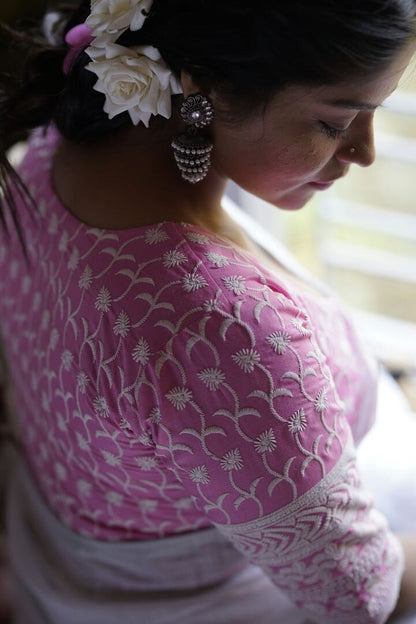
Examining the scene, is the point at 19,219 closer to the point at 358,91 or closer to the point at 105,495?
the point at 105,495

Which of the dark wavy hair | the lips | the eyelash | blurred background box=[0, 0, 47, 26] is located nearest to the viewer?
the dark wavy hair

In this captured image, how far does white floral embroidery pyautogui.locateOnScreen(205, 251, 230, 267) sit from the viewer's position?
28.6 inches

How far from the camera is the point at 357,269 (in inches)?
67.7

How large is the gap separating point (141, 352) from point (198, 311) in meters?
→ 0.07

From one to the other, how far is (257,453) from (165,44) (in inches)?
15.9

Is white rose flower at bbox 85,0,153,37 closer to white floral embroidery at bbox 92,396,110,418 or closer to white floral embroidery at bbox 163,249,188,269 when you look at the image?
white floral embroidery at bbox 163,249,188,269

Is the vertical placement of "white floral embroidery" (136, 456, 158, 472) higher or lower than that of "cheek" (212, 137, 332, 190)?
lower

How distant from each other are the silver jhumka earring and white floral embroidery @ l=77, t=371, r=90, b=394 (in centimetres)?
23

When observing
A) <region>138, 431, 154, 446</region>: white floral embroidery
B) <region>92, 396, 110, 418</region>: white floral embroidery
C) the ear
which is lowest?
<region>138, 431, 154, 446</region>: white floral embroidery

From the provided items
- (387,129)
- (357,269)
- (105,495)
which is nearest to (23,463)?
(105,495)

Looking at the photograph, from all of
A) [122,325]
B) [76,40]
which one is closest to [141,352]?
[122,325]

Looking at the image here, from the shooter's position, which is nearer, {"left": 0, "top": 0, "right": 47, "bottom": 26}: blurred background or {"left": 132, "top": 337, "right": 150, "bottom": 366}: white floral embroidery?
{"left": 132, "top": 337, "right": 150, "bottom": 366}: white floral embroidery

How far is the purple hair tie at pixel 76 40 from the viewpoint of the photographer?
2.57 ft

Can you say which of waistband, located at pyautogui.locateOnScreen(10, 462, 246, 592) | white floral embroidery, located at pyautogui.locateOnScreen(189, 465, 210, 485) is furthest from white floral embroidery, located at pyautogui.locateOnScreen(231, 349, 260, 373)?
waistband, located at pyautogui.locateOnScreen(10, 462, 246, 592)
